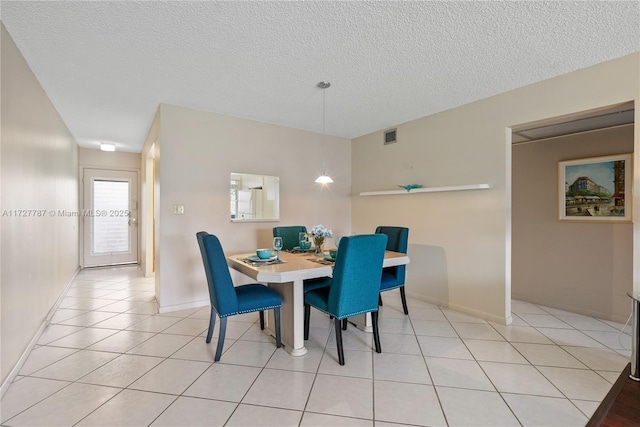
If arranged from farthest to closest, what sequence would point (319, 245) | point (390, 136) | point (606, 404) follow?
point (390, 136)
point (319, 245)
point (606, 404)

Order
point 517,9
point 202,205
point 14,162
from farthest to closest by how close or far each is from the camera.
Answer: point 202,205 → point 14,162 → point 517,9

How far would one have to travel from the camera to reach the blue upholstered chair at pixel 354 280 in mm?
2182

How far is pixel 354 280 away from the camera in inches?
88.4

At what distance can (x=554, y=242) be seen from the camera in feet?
12.0

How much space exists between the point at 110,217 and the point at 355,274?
5.83m

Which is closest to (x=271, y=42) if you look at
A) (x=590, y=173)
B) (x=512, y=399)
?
(x=512, y=399)

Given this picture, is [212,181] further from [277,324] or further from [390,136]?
[390,136]

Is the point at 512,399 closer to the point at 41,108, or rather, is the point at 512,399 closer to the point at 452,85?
the point at 452,85

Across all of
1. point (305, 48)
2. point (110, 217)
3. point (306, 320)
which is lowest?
point (306, 320)

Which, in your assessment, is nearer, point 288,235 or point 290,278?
point 290,278

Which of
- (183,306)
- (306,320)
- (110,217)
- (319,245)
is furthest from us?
(110,217)

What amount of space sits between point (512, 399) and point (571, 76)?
2.67 m

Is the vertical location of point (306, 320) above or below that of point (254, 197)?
below

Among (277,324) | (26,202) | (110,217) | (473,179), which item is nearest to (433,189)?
(473,179)
